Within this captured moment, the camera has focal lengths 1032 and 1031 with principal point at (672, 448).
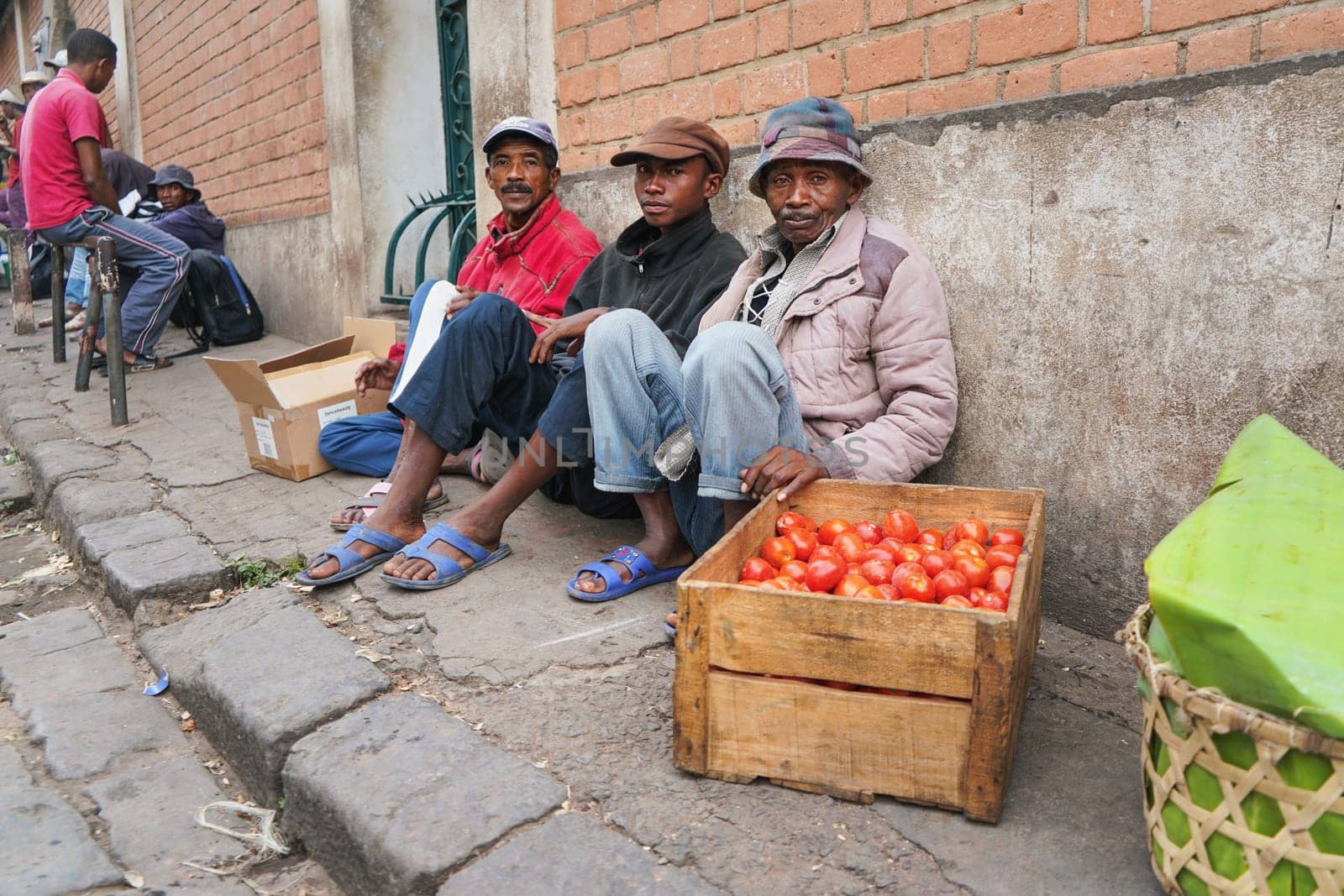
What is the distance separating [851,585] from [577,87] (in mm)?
2836

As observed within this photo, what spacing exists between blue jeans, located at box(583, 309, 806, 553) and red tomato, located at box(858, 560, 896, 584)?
1.49 feet

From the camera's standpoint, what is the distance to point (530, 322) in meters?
3.29

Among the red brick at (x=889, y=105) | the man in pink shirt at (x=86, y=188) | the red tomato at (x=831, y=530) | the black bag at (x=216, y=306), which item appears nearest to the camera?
the red tomato at (x=831, y=530)

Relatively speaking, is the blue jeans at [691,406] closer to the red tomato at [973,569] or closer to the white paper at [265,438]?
the red tomato at [973,569]

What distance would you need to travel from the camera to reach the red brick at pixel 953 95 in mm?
2646

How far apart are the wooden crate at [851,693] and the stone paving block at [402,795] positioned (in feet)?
1.14

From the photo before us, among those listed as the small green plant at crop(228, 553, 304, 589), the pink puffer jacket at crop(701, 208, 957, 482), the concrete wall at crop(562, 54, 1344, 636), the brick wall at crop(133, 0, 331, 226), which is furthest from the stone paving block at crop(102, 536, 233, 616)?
the brick wall at crop(133, 0, 331, 226)

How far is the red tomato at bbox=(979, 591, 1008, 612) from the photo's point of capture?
1915mm

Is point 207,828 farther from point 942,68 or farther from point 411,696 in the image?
point 942,68

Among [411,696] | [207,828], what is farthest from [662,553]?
[207,828]

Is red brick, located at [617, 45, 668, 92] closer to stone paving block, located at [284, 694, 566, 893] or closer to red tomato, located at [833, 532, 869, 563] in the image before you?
Result: red tomato, located at [833, 532, 869, 563]

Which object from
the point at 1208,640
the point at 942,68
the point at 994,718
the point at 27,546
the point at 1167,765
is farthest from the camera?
the point at 27,546

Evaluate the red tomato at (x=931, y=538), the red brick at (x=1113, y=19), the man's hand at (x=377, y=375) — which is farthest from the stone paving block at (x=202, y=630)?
the red brick at (x=1113, y=19)

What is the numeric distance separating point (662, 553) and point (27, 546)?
288cm
